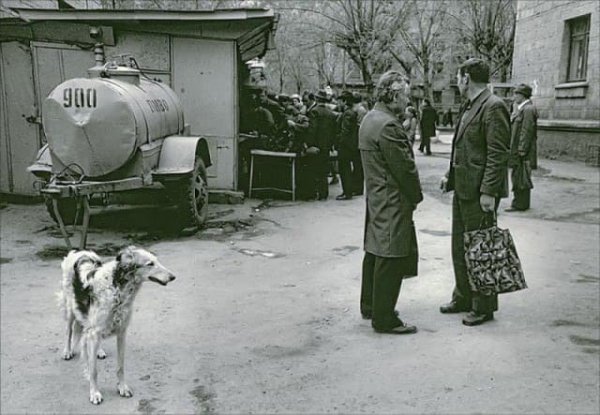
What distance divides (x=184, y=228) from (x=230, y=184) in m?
3.20

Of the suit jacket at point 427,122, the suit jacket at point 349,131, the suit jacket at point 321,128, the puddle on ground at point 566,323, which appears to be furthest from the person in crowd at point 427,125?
the puddle on ground at point 566,323

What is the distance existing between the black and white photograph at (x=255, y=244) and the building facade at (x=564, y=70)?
2.19m

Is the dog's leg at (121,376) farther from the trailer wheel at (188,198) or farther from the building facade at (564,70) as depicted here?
the building facade at (564,70)

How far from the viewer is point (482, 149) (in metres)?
5.32

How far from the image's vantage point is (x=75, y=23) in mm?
11195

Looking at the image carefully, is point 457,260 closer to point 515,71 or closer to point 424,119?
point 424,119

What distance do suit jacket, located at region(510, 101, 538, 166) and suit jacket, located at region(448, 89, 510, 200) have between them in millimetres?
5599

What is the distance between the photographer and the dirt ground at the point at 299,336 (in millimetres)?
4219

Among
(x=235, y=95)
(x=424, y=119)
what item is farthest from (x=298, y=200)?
(x=424, y=119)

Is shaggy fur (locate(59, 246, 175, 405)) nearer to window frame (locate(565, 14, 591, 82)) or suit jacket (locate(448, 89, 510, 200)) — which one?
suit jacket (locate(448, 89, 510, 200))

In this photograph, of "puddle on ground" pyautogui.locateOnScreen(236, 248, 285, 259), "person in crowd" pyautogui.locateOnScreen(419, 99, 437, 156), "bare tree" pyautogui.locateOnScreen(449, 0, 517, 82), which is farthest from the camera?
"bare tree" pyautogui.locateOnScreen(449, 0, 517, 82)

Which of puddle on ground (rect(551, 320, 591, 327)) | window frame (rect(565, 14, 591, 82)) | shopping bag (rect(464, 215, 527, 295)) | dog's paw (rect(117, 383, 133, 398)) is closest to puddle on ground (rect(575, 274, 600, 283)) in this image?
puddle on ground (rect(551, 320, 591, 327))

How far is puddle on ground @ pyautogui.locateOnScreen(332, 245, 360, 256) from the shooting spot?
828 centimetres

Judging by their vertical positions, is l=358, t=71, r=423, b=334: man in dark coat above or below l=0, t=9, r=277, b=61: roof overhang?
below
